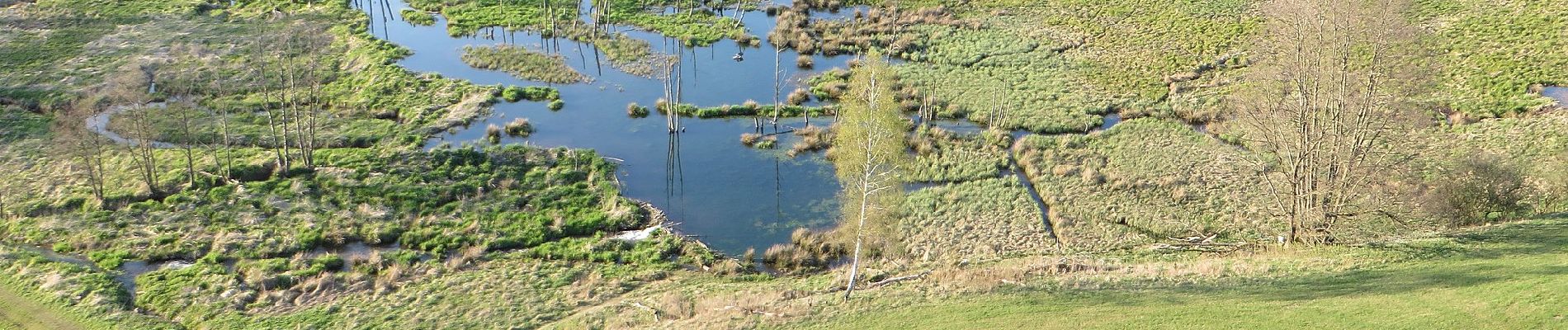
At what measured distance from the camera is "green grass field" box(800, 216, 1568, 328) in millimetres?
29828

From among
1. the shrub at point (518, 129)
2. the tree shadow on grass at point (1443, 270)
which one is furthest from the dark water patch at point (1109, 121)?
the shrub at point (518, 129)

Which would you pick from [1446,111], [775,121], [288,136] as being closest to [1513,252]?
[1446,111]

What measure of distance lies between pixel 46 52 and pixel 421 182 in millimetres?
34073

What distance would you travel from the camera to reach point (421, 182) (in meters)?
50.1

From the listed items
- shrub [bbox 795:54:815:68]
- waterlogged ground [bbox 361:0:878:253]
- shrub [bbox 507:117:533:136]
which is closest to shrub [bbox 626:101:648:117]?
waterlogged ground [bbox 361:0:878:253]

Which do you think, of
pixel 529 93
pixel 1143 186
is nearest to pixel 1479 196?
pixel 1143 186

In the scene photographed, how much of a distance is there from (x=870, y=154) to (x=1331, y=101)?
51.7ft

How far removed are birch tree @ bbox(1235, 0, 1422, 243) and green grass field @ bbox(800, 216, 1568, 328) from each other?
2.95 metres

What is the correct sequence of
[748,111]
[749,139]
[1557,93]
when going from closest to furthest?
[1557,93]
[749,139]
[748,111]

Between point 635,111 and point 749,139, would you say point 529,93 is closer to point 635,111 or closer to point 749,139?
point 635,111

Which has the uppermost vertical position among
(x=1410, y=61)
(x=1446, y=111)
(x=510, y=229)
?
(x=1410, y=61)

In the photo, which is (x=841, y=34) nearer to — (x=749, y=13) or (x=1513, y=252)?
(x=749, y=13)

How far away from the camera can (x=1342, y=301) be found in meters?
31.9

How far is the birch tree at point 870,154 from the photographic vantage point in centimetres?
3531
